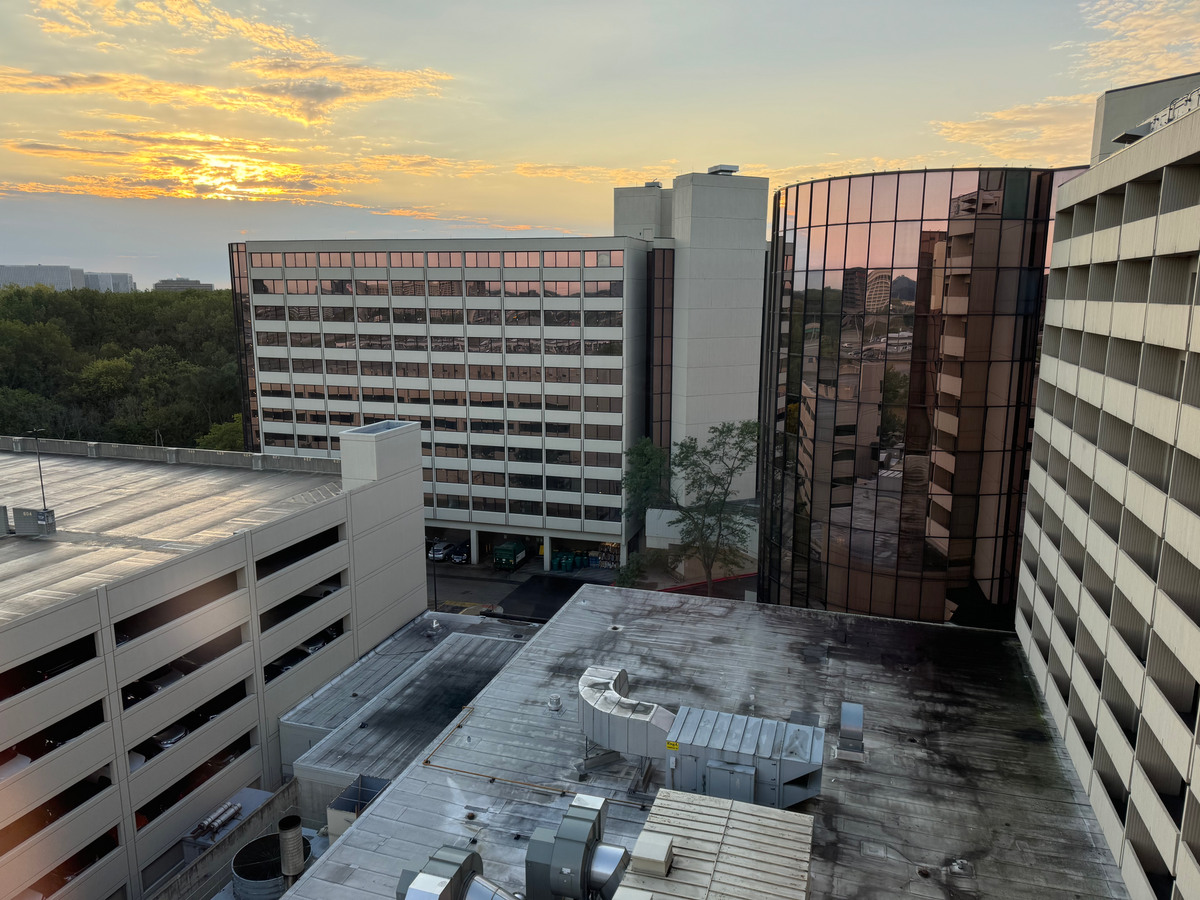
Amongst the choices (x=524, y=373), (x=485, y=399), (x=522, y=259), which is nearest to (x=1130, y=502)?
(x=524, y=373)

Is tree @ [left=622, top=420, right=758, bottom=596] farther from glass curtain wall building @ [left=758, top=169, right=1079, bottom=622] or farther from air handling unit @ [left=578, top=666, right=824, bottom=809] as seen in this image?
air handling unit @ [left=578, top=666, right=824, bottom=809]

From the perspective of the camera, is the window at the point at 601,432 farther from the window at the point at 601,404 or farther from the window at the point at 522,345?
the window at the point at 522,345

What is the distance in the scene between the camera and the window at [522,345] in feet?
232

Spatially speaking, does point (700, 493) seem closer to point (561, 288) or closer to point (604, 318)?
point (604, 318)

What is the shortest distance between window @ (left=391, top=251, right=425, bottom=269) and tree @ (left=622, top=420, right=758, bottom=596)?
26.8 meters

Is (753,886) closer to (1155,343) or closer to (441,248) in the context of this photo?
(1155,343)

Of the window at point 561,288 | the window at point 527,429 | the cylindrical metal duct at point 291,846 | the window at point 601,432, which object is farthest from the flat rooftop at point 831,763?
the window at point 561,288

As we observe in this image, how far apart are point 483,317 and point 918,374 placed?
43216 mm

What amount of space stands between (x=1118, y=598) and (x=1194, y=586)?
456cm

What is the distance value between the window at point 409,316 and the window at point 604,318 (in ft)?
53.6

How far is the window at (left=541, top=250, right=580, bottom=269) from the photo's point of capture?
68312 millimetres

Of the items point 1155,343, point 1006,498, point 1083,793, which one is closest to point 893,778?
point 1083,793

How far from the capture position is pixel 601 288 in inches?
2689

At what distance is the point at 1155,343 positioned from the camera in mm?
19094
